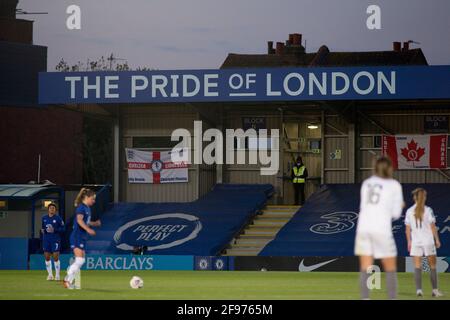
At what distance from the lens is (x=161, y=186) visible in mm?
45844

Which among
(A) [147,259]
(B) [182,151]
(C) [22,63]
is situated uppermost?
(C) [22,63]

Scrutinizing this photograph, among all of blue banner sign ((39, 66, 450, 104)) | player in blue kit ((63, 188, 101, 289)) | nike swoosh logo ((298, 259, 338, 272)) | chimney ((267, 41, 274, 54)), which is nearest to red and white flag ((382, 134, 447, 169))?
blue banner sign ((39, 66, 450, 104))

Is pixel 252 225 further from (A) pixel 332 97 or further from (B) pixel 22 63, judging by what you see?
(B) pixel 22 63

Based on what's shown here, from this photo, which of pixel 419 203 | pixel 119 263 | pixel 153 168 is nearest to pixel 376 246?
pixel 419 203

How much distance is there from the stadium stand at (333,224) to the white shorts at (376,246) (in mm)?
20617

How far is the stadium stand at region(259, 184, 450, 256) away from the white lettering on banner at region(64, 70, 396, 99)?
4211 mm

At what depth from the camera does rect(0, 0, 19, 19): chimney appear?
196ft

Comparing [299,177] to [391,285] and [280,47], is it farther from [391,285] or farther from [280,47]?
[280,47]

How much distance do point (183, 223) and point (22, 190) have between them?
5931 millimetres

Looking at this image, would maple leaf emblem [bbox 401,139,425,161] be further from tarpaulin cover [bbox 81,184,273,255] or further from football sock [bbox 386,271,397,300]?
football sock [bbox 386,271,397,300]

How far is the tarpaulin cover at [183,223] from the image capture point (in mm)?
39188
